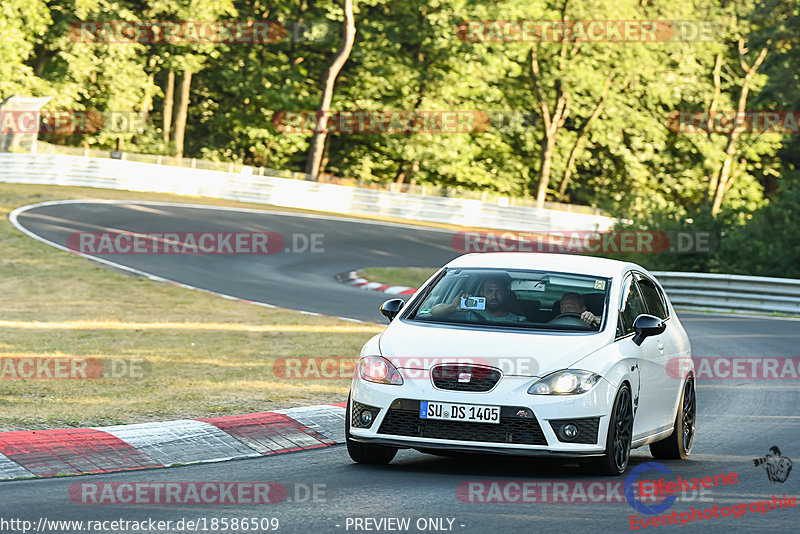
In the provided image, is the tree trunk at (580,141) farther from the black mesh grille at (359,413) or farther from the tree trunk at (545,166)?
the black mesh grille at (359,413)

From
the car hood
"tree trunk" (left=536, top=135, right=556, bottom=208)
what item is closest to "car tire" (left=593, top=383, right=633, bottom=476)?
the car hood

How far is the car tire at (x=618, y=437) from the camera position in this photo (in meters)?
7.45

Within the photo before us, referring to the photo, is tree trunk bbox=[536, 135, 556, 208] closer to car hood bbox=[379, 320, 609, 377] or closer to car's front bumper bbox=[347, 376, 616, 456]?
car hood bbox=[379, 320, 609, 377]

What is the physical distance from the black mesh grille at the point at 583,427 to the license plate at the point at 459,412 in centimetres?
35

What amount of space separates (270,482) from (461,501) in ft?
3.96

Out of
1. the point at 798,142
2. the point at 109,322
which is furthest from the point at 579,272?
the point at 798,142

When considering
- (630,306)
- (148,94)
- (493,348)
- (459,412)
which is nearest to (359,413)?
(459,412)

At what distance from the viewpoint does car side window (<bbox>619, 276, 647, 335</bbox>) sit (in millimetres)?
8307

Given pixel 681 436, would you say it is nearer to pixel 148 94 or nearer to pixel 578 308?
pixel 578 308

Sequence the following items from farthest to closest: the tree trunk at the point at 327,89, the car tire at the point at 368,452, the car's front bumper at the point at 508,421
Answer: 1. the tree trunk at the point at 327,89
2. the car tire at the point at 368,452
3. the car's front bumper at the point at 508,421

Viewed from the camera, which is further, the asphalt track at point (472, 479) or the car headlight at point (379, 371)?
the car headlight at point (379, 371)

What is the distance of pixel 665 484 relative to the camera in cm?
761

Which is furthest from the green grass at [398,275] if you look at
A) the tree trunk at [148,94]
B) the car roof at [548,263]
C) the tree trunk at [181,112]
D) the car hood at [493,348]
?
the tree trunk at [181,112]

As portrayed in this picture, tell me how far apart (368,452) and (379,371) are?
633 millimetres
